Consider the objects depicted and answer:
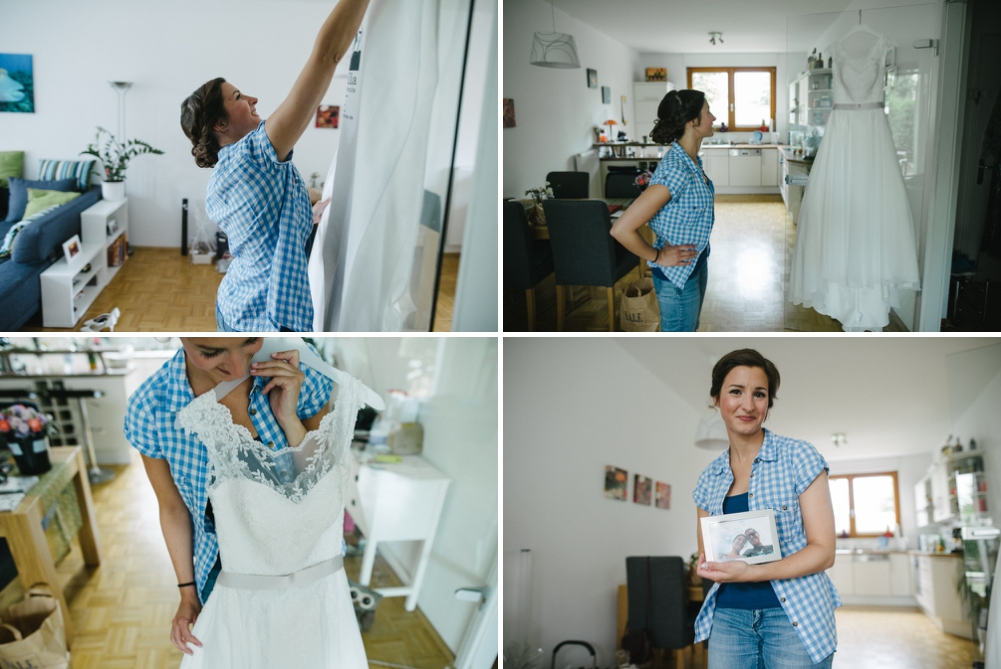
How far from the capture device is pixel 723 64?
1593 millimetres

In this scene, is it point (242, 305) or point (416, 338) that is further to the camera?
point (416, 338)

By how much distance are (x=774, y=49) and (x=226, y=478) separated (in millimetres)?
1390

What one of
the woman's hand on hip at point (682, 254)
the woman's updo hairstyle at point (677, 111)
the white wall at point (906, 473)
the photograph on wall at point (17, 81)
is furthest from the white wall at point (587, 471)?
the photograph on wall at point (17, 81)

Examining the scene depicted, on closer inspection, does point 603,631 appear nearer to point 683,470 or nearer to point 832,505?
point 683,470

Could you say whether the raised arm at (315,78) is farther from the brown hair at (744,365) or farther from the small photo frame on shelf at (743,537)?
the small photo frame on shelf at (743,537)

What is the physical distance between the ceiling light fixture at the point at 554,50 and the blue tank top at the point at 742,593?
915mm

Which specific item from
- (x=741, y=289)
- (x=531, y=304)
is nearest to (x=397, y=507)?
(x=531, y=304)

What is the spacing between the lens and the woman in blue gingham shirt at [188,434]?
1.68m

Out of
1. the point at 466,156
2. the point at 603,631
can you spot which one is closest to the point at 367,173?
the point at 466,156

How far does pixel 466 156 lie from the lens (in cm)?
159

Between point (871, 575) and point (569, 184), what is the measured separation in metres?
1.00

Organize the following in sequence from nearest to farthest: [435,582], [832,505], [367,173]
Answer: [367,173] < [832,505] < [435,582]

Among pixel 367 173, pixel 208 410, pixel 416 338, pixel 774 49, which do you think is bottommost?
pixel 208 410

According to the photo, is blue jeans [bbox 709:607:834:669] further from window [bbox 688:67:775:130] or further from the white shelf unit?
the white shelf unit
